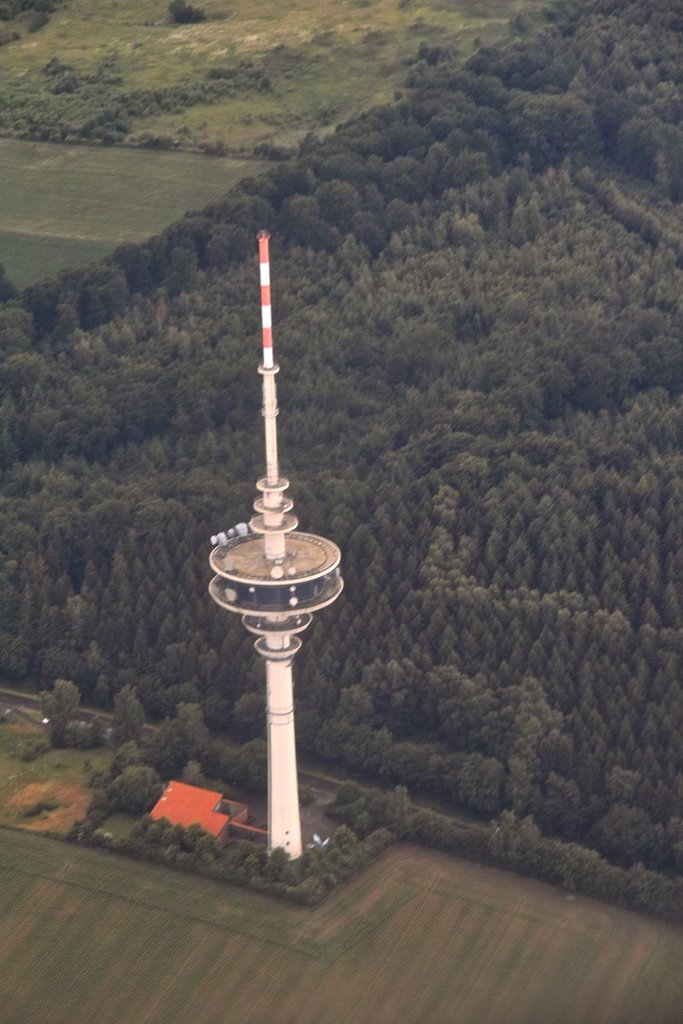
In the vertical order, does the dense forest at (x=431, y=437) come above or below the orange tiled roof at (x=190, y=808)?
above

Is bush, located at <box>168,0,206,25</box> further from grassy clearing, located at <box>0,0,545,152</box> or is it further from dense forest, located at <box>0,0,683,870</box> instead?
dense forest, located at <box>0,0,683,870</box>

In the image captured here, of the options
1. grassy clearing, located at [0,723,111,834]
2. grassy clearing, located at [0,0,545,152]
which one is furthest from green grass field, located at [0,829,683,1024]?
grassy clearing, located at [0,0,545,152]

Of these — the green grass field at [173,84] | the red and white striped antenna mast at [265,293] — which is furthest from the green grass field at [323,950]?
the green grass field at [173,84]

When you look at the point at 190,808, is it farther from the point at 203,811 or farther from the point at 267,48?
the point at 267,48

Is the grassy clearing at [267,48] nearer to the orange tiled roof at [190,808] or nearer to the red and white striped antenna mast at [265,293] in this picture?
the red and white striped antenna mast at [265,293]

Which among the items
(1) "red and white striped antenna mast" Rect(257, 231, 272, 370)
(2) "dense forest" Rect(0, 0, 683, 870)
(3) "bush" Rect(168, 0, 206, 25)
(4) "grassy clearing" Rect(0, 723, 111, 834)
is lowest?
(4) "grassy clearing" Rect(0, 723, 111, 834)

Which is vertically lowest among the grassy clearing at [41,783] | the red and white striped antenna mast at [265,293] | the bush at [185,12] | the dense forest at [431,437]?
the grassy clearing at [41,783]
